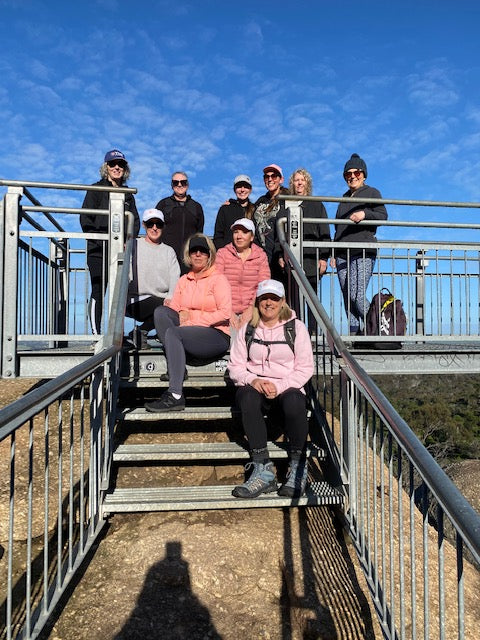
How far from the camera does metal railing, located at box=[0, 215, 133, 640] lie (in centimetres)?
195

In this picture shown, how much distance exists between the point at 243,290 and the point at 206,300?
25.9 inches

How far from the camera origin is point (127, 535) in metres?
2.99

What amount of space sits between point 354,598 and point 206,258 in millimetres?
2850

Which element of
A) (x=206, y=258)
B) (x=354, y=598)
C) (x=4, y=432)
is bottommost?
(x=354, y=598)

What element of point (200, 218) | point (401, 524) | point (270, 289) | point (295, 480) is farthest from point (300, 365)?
point (200, 218)

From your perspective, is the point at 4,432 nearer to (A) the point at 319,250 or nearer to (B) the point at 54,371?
(B) the point at 54,371

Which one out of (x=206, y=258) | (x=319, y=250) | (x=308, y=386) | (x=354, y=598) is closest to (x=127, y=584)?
(x=354, y=598)

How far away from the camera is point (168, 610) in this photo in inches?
95.7

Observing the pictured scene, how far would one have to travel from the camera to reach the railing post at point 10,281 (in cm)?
436

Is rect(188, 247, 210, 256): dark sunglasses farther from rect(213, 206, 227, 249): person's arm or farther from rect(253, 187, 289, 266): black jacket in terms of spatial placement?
rect(213, 206, 227, 249): person's arm

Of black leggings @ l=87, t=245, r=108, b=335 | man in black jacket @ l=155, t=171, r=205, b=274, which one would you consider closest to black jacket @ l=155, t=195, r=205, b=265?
man in black jacket @ l=155, t=171, r=205, b=274

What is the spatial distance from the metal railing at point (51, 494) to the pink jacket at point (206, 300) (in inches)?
24.2

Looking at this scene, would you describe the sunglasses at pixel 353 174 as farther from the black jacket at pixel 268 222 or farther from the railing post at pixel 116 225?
the railing post at pixel 116 225

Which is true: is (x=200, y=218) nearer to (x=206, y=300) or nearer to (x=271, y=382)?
(x=206, y=300)
